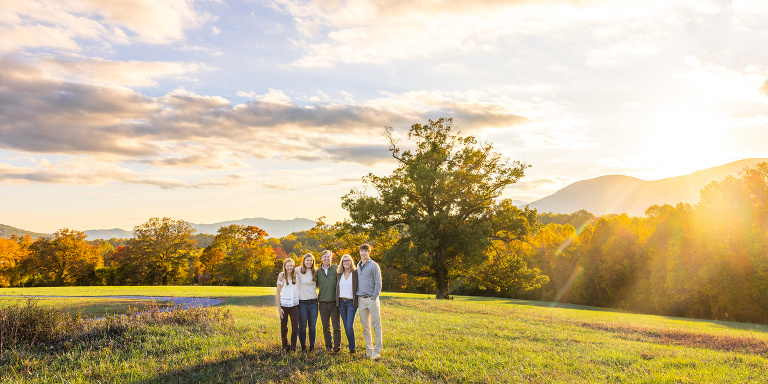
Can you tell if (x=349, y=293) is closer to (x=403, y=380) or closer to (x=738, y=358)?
(x=403, y=380)

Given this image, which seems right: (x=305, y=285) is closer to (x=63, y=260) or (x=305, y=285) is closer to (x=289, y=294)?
(x=289, y=294)

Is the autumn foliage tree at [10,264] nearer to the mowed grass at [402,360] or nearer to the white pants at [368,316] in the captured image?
the mowed grass at [402,360]

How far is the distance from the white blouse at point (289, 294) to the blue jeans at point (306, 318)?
0.61ft

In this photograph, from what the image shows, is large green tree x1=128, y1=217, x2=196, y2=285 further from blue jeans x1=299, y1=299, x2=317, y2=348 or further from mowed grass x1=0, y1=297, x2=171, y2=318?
blue jeans x1=299, y1=299, x2=317, y2=348

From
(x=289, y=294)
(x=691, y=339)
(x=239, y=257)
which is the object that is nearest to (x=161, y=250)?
(x=239, y=257)

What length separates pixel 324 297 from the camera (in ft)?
31.2

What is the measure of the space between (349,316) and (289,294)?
148cm

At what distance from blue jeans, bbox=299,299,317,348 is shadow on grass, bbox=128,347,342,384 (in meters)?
0.35

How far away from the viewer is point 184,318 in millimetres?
11555

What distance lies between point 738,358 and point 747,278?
33.6 m

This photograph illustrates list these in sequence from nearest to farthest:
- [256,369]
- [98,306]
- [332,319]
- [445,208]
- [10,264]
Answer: [256,369] → [332,319] → [98,306] → [445,208] → [10,264]

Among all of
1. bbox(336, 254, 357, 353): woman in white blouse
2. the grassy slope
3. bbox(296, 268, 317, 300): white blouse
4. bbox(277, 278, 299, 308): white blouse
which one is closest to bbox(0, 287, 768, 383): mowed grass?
bbox(336, 254, 357, 353): woman in white blouse

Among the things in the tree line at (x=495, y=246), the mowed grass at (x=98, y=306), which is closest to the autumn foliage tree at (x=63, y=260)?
the tree line at (x=495, y=246)

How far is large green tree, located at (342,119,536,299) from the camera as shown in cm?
3155
